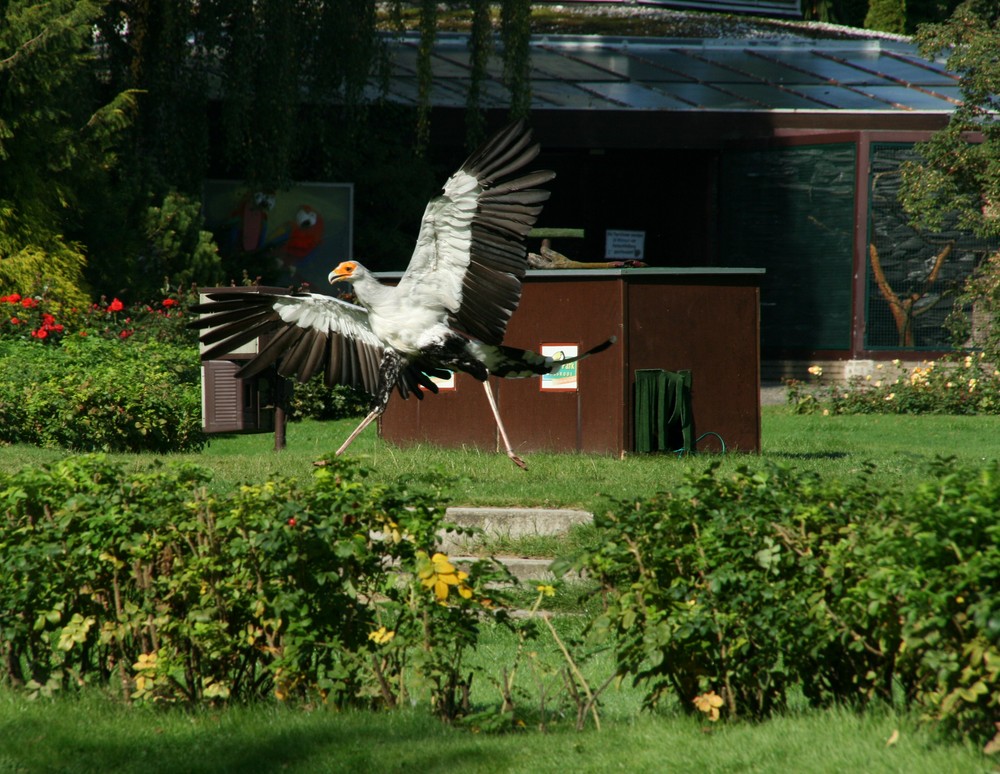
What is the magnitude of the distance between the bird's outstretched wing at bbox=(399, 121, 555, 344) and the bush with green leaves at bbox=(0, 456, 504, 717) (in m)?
3.65

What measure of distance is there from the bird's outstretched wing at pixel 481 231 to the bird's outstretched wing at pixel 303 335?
2.19 ft

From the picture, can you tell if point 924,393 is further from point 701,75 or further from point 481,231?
point 481,231

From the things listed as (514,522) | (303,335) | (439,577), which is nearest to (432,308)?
(303,335)

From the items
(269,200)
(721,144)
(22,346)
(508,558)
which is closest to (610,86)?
(721,144)

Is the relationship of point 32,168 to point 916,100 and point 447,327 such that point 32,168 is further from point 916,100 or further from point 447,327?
point 916,100

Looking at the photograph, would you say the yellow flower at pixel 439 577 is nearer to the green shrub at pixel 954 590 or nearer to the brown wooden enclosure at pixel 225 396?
the green shrub at pixel 954 590

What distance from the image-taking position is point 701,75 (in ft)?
88.7

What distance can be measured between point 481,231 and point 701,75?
1948 cm

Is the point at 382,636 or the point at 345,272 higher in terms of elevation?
the point at 345,272

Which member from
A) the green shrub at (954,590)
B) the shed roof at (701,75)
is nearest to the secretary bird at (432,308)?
the green shrub at (954,590)

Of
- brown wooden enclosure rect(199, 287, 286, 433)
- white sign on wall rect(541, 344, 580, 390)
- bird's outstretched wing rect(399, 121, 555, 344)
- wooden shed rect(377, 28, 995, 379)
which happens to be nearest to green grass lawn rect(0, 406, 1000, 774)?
bird's outstretched wing rect(399, 121, 555, 344)

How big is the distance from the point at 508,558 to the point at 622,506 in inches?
132

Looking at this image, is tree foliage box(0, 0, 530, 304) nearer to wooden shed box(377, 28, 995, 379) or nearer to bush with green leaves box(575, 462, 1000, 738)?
wooden shed box(377, 28, 995, 379)

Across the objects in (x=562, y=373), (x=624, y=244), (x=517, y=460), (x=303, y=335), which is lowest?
(x=517, y=460)
